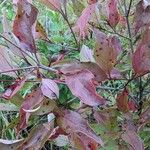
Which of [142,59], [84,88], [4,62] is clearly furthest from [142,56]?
[4,62]

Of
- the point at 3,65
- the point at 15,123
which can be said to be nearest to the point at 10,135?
the point at 15,123

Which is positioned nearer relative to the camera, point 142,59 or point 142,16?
point 142,59

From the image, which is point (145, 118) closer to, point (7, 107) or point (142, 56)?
point (142, 56)

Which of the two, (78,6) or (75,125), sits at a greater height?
(78,6)

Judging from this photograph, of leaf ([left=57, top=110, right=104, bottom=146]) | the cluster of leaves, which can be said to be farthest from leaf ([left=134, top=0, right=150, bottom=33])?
leaf ([left=57, top=110, right=104, bottom=146])

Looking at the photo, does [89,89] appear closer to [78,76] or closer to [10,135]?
[78,76]

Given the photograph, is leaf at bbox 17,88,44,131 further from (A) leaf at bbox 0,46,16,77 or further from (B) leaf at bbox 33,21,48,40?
(B) leaf at bbox 33,21,48,40
